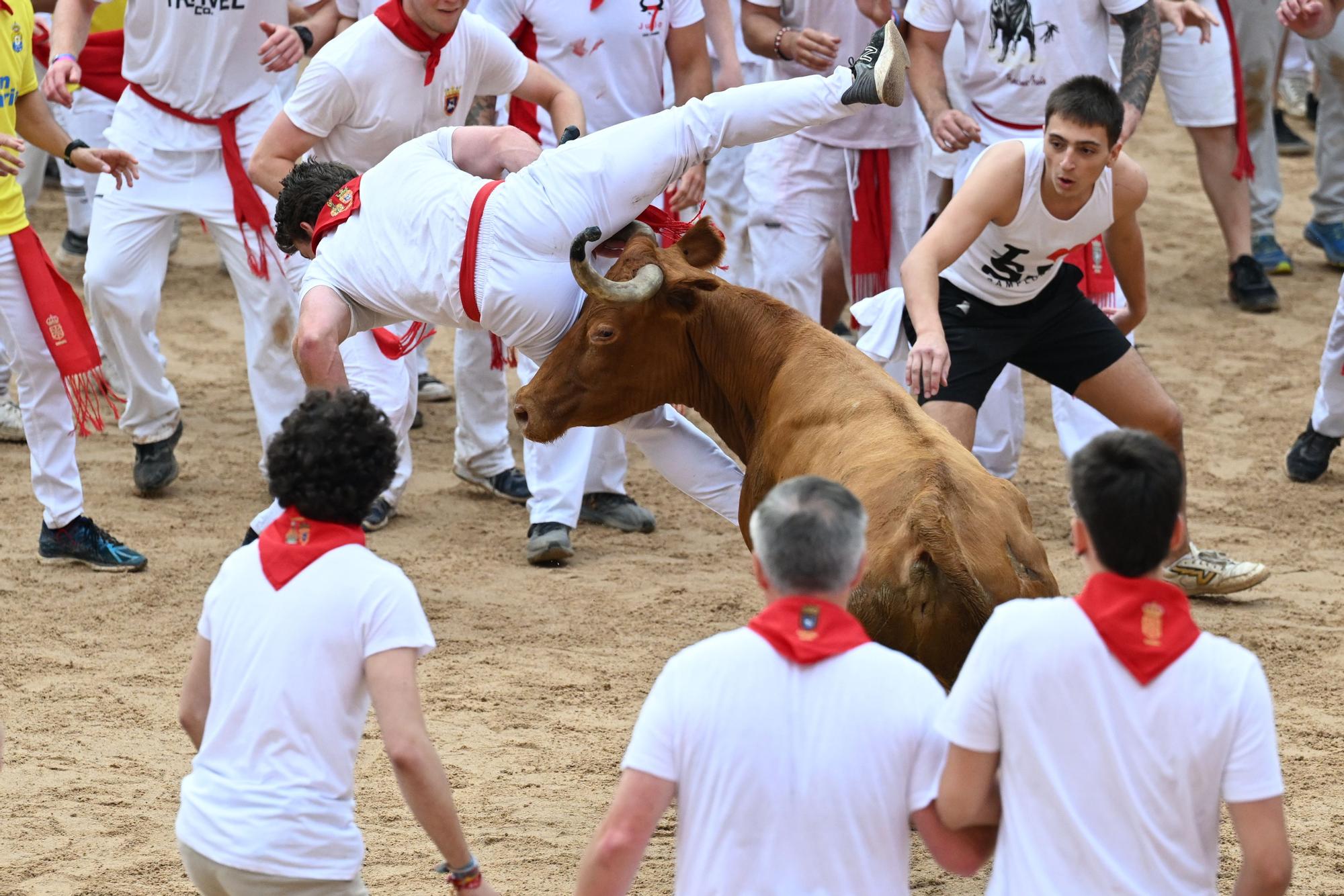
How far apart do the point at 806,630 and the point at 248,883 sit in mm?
1075

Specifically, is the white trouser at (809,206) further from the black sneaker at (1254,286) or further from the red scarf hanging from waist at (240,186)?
the black sneaker at (1254,286)

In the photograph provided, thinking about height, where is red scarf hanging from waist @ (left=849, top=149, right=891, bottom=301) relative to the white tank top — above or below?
below

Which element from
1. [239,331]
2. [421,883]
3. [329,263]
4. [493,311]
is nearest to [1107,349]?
[493,311]

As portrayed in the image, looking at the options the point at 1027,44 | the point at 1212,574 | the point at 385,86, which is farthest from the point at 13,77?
the point at 1212,574

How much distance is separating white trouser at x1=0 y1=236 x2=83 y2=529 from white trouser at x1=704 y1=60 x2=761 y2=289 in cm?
424

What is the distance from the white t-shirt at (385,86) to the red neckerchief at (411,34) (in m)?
0.02

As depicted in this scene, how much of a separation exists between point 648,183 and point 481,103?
321 centimetres

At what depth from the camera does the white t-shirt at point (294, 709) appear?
2895mm

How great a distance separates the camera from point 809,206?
754cm

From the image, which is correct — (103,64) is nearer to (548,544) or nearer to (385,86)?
(385,86)

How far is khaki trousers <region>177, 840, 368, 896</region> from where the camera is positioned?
2.90 meters

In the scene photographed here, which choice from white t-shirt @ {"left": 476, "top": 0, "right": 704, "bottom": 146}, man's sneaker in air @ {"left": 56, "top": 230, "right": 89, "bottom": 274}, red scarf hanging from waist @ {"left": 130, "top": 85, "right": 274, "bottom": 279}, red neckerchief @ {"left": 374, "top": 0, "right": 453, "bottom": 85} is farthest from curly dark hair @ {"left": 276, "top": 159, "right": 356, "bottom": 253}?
man's sneaker in air @ {"left": 56, "top": 230, "right": 89, "bottom": 274}

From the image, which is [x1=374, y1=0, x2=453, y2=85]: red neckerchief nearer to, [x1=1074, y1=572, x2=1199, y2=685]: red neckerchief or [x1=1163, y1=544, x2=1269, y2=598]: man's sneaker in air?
[x1=1163, y1=544, x2=1269, y2=598]: man's sneaker in air

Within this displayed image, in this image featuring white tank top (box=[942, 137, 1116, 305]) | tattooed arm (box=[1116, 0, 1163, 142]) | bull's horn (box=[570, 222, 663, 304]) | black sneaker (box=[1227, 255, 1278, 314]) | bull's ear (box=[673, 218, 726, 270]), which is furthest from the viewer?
black sneaker (box=[1227, 255, 1278, 314])
